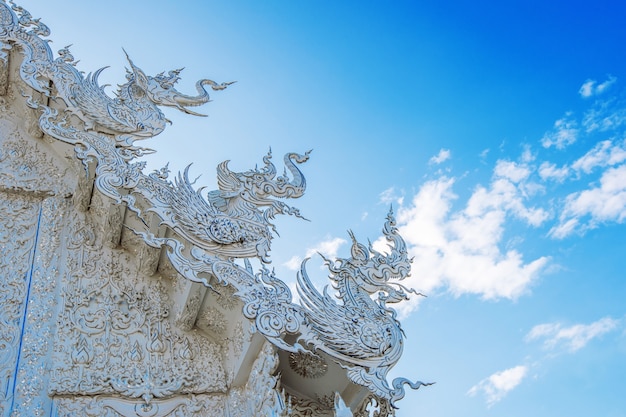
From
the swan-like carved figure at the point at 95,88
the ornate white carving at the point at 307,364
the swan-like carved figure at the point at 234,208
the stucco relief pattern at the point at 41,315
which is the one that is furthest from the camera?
the swan-like carved figure at the point at 95,88

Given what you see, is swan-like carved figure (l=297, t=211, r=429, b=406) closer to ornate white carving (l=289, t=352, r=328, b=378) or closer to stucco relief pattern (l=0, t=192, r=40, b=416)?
ornate white carving (l=289, t=352, r=328, b=378)

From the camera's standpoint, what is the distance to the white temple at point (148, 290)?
4176 millimetres

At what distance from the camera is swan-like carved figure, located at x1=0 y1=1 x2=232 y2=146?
5.21m

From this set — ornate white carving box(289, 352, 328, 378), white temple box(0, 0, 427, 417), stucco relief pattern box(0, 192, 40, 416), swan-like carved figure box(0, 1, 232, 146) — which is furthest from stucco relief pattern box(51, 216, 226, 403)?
swan-like carved figure box(0, 1, 232, 146)

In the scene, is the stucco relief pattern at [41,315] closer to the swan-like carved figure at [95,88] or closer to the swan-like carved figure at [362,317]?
the swan-like carved figure at [95,88]

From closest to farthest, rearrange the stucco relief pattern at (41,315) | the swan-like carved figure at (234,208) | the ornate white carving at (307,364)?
the stucco relief pattern at (41,315) < the ornate white carving at (307,364) < the swan-like carved figure at (234,208)

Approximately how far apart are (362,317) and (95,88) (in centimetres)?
249

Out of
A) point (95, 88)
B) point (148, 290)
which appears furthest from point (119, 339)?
point (95, 88)

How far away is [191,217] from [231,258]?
37cm

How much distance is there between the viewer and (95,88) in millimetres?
5418

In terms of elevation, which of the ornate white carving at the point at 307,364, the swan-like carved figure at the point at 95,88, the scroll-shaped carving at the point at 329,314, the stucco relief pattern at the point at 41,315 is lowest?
the stucco relief pattern at the point at 41,315

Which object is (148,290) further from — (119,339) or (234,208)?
(234,208)

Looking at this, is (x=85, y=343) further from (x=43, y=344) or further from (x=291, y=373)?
(x=291, y=373)

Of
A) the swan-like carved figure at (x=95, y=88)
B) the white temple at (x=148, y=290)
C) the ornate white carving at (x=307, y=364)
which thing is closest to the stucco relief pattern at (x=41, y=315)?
the white temple at (x=148, y=290)
